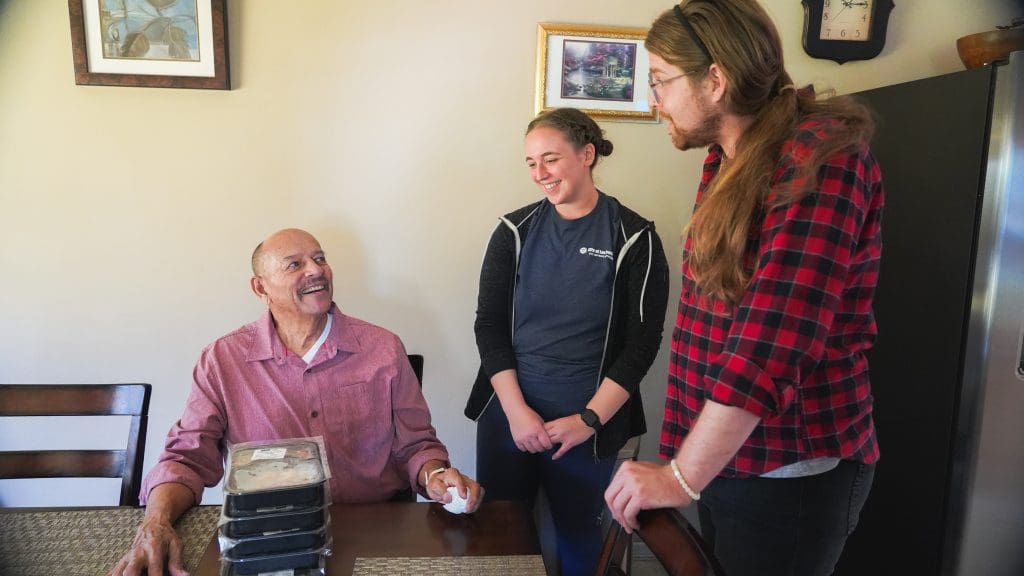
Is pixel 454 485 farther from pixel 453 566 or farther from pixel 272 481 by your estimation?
pixel 272 481

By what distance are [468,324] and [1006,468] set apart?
1.51 metres

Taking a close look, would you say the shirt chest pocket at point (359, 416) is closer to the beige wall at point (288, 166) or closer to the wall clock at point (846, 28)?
the beige wall at point (288, 166)

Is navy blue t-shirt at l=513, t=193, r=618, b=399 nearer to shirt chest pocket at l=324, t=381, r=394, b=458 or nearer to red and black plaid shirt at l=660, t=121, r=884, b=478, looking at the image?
shirt chest pocket at l=324, t=381, r=394, b=458

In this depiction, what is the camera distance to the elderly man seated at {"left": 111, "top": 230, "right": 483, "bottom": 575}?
53.6 inches

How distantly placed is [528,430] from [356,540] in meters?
0.54

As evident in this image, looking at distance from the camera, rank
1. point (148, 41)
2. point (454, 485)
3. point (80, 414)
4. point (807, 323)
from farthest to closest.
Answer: point (148, 41) → point (80, 414) → point (454, 485) → point (807, 323)

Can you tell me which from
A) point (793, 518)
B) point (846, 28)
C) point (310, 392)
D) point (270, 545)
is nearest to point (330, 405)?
point (310, 392)

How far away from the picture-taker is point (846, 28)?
6.66 ft

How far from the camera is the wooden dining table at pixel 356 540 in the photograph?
97cm

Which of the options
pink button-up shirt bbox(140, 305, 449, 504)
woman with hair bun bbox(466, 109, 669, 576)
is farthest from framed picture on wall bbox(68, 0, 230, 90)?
woman with hair bun bbox(466, 109, 669, 576)

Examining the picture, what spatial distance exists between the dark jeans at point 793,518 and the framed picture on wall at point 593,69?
53.1 inches

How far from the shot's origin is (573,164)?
1.54 meters

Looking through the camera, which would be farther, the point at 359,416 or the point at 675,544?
the point at 359,416

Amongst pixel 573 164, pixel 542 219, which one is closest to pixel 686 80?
pixel 573 164
